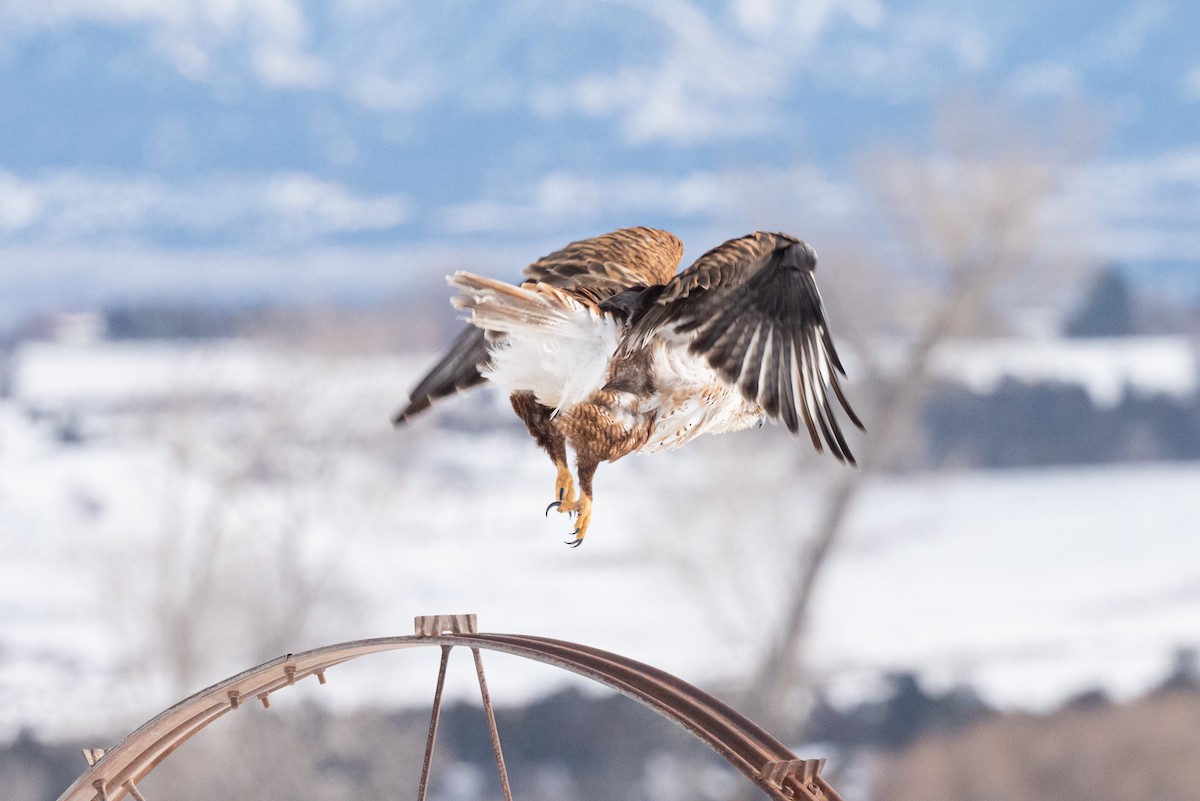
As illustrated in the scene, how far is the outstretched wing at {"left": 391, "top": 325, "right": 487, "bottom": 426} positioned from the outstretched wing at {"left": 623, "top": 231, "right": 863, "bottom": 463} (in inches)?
6.4

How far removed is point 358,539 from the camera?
452cm

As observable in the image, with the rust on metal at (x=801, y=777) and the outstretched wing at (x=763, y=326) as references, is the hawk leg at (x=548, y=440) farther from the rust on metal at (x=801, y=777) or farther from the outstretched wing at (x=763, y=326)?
the rust on metal at (x=801, y=777)

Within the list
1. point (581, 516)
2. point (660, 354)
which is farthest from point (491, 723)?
point (660, 354)

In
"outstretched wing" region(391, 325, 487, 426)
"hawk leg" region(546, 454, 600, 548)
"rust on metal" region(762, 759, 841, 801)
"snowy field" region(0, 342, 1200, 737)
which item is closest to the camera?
"rust on metal" region(762, 759, 841, 801)

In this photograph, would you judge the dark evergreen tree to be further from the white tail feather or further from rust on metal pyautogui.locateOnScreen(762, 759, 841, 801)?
rust on metal pyautogui.locateOnScreen(762, 759, 841, 801)

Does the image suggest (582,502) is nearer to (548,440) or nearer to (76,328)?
(548,440)

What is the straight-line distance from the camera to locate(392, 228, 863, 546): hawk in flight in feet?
3.04

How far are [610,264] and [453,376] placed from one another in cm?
15

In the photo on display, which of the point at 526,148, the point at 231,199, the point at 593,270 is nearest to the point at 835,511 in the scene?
→ the point at 526,148

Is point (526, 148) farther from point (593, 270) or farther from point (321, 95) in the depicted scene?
point (593, 270)

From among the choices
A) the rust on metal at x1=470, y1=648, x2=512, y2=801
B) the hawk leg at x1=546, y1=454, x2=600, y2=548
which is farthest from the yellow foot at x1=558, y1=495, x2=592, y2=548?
the rust on metal at x1=470, y1=648, x2=512, y2=801

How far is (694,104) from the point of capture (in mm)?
6090

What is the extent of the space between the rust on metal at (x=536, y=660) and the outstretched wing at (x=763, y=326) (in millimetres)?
217

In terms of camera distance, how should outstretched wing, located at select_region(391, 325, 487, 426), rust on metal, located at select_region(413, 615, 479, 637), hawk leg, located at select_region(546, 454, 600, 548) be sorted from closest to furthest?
rust on metal, located at select_region(413, 615, 479, 637)
hawk leg, located at select_region(546, 454, 600, 548)
outstretched wing, located at select_region(391, 325, 487, 426)
